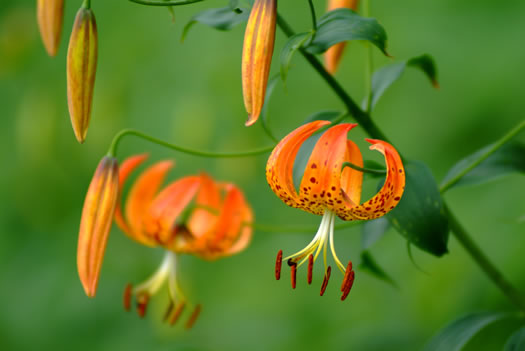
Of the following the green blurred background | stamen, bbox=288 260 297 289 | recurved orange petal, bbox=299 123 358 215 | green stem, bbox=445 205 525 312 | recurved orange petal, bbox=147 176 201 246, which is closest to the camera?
recurved orange petal, bbox=299 123 358 215

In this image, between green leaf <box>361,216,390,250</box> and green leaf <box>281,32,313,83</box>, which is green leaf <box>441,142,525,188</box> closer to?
green leaf <box>361,216,390,250</box>

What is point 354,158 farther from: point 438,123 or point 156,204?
point 438,123

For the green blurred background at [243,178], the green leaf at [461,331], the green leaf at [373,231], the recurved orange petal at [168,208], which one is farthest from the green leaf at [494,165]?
the green blurred background at [243,178]

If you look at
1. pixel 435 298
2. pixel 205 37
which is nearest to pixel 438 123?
pixel 435 298

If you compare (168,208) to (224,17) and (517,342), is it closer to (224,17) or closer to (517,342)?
(224,17)

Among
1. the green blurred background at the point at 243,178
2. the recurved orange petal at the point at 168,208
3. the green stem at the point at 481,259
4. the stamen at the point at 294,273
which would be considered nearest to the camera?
the stamen at the point at 294,273

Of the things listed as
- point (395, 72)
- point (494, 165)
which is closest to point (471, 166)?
point (494, 165)

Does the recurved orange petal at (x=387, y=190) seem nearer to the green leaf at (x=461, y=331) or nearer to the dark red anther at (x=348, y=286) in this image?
the dark red anther at (x=348, y=286)

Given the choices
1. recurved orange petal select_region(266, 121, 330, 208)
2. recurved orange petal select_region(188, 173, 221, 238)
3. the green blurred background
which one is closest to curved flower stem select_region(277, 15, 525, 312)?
recurved orange petal select_region(266, 121, 330, 208)

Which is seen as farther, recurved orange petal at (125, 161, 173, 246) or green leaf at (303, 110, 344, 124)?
recurved orange petal at (125, 161, 173, 246)
